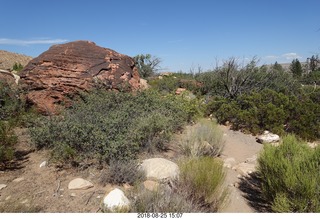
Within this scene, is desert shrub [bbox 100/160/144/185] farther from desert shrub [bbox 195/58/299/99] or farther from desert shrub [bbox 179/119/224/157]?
desert shrub [bbox 195/58/299/99]

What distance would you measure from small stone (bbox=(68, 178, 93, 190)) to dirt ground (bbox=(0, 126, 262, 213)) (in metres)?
0.06

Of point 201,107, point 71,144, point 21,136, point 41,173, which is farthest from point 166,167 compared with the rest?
point 201,107

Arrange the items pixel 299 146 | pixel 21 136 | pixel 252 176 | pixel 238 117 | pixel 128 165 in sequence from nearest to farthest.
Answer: pixel 128 165, pixel 299 146, pixel 252 176, pixel 21 136, pixel 238 117

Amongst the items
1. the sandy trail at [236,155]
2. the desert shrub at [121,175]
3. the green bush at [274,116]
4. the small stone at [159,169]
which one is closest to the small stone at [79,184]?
the desert shrub at [121,175]

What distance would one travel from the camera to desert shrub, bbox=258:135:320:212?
3002mm

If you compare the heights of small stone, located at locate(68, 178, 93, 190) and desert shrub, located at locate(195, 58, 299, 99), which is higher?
desert shrub, located at locate(195, 58, 299, 99)

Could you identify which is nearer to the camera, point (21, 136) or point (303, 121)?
point (21, 136)

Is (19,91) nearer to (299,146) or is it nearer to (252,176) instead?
(252,176)

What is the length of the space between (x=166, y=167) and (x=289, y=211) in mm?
1871

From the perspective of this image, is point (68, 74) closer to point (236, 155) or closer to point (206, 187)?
point (236, 155)

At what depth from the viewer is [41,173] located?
414 cm

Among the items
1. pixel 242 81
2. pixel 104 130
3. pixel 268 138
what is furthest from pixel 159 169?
pixel 242 81

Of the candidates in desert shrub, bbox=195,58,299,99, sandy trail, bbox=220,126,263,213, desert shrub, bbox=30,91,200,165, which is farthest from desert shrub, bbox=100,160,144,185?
desert shrub, bbox=195,58,299,99

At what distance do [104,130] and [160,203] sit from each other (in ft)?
7.74
